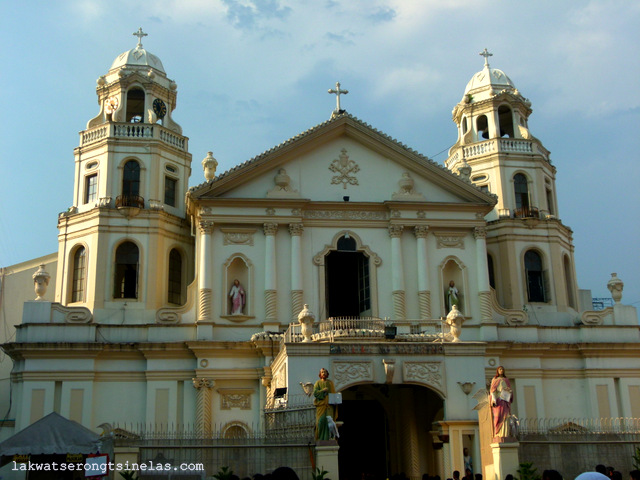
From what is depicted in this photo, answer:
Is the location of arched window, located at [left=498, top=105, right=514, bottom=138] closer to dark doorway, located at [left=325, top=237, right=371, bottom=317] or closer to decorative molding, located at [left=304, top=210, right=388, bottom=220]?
decorative molding, located at [left=304, top=210, right=388, bottom=220]

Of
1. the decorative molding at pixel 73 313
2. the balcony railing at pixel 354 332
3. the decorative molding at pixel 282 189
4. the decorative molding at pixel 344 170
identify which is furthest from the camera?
the decorative molding at pixel 344 170

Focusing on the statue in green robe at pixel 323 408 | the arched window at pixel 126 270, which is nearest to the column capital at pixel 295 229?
the arched window at pixel 126 270

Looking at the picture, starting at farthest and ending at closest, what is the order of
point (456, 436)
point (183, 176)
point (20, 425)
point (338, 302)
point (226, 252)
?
point (183, 176) → point (338, 302) → point (226, 252) → point (20, 425) → point (456, 436)

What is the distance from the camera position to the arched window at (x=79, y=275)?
112 ft

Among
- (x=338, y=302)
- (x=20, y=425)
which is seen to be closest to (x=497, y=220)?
(x=338, y=302)

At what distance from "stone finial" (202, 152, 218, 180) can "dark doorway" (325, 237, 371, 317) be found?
5933mm

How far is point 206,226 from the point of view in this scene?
32.3 m

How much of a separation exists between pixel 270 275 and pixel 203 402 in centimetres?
551

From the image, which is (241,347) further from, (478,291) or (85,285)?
(478,291)

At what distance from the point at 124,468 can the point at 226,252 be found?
14.2 meters

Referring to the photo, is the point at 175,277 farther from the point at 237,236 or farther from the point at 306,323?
the point at 306,323

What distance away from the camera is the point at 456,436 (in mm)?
25719

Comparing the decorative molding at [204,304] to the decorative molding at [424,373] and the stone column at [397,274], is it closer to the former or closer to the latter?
the stone column at [397,274]

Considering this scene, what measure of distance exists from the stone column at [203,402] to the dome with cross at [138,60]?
51.7ft
